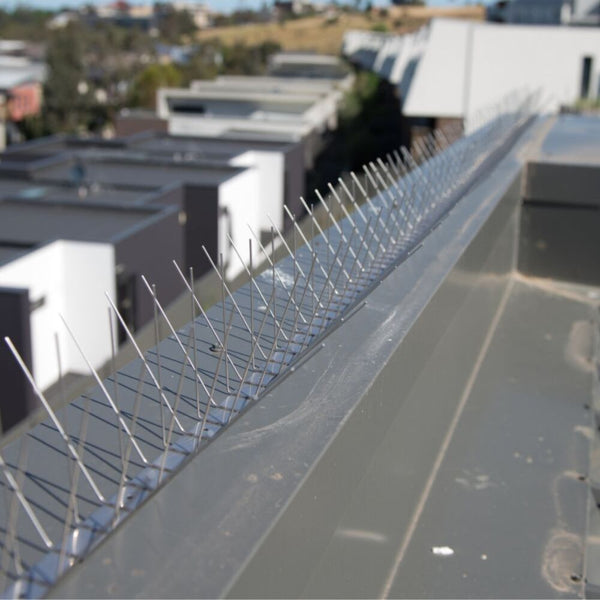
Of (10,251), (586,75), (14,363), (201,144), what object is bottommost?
(14,363)

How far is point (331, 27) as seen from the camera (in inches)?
4483

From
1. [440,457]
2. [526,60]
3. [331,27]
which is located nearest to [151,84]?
[526,60]

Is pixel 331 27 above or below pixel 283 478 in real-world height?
above

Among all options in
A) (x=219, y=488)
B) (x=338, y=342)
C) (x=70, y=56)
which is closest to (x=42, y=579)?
(x=219, y=488)

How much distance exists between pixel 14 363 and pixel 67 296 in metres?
3.27

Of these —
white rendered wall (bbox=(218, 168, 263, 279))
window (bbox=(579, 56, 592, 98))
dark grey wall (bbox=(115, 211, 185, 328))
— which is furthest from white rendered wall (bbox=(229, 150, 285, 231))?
window (bbox=(579, 56, 592, 98))

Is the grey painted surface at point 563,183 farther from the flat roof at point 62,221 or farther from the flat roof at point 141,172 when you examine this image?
the flat roof at point 141,172

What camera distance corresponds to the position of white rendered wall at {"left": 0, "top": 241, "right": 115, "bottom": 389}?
15.3 metres

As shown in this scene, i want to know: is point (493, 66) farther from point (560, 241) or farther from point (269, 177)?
point (560, 241)

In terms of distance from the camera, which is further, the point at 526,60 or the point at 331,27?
the point at 331,27

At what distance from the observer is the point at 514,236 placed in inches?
276

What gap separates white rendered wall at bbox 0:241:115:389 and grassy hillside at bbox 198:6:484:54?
85.5m

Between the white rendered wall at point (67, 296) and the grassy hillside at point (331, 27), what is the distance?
85486 mm

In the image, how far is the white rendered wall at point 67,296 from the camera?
604 inches
